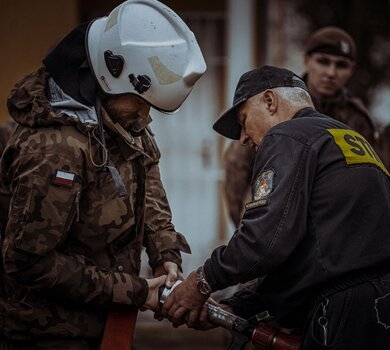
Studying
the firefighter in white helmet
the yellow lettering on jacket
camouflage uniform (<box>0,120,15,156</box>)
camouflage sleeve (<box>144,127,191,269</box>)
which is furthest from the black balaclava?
camouflage uniform (<box>0,120,15,156</box>)

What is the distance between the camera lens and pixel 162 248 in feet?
16.1

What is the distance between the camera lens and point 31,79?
4.48 metres

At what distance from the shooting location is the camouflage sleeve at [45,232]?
13.7 feet

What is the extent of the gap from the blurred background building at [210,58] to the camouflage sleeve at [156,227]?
13.7ft

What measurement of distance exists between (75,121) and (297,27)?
5.35 metres

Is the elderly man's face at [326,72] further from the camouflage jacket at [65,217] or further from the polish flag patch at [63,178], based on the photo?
the polish flag patch at [63,178]

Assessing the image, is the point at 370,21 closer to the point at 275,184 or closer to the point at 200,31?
the point at 200,31

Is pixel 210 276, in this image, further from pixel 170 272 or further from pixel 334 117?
pixel 334 117

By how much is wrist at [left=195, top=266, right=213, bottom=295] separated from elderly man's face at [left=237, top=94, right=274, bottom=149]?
1.95 ft

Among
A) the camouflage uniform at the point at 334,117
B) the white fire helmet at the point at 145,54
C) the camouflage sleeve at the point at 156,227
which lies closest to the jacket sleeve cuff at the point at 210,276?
the camouflage sleeve at the point at 156,227

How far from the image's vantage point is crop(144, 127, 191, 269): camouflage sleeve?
4898 millimetres

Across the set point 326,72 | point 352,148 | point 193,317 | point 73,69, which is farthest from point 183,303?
point 326,72

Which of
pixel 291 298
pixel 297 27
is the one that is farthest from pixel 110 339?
pixel 297 27

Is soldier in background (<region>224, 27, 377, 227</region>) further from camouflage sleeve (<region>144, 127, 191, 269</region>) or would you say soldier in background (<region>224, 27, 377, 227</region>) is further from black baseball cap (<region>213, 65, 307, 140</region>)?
black baseball cap (<region>213, 65, 307, 140</region>)
